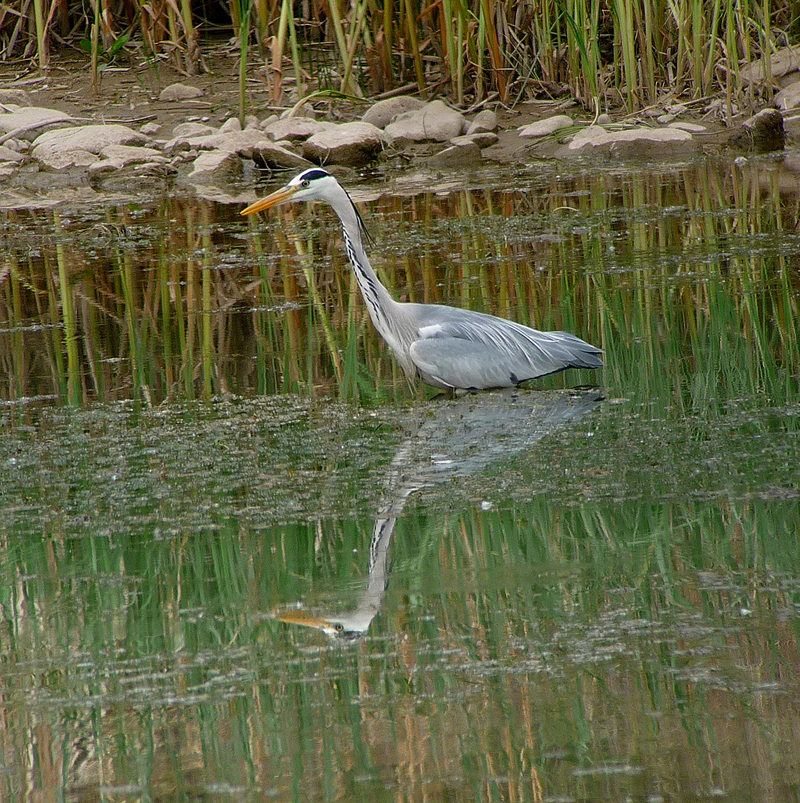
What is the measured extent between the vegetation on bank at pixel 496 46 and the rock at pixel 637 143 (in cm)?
42

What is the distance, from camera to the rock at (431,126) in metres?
12.2

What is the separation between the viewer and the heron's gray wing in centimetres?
520

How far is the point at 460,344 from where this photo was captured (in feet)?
17.2

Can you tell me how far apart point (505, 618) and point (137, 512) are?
144 cm

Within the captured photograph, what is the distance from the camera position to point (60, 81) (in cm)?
1435

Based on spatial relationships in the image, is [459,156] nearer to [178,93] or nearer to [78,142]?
[178,93]

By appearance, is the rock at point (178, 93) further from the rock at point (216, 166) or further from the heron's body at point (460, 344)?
the heron's body at point (460, 344)

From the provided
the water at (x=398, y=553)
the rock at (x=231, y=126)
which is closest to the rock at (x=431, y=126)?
the rock at (x=231, y=126)

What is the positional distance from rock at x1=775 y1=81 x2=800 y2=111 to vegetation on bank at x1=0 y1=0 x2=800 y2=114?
19 centimetres

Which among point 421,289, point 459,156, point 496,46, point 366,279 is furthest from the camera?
point 496,46

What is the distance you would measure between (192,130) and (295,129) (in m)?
1.17

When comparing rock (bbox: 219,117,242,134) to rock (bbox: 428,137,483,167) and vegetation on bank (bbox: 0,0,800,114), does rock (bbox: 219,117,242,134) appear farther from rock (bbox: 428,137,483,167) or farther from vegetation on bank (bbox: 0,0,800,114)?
rock (bbox: 428,137,483,167)

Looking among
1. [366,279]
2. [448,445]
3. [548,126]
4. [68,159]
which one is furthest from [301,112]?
[448,445]

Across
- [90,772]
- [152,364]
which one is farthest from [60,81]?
[90,772]
